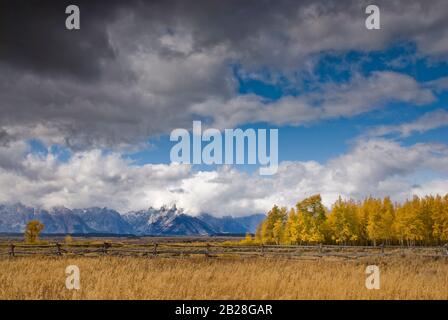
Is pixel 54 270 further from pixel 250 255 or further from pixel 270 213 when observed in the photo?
pixel 270 213

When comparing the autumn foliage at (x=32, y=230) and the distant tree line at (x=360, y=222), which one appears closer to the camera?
the distant tree line at (x=360, y=222)

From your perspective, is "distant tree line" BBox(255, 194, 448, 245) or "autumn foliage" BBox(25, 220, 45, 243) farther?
"autumn foliage" BBox(25, 220, 45, 243)

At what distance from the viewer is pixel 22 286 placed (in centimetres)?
1181

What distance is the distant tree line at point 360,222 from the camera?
6744 cm

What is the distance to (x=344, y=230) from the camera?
70.1m

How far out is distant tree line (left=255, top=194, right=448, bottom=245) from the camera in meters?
67.4

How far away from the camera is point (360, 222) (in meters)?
79.6
